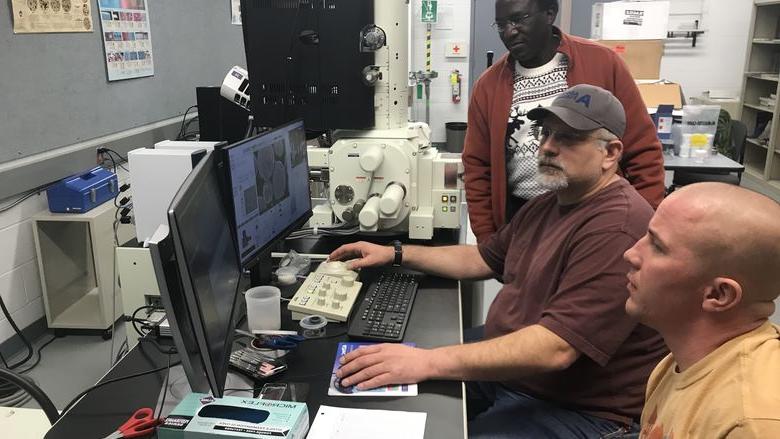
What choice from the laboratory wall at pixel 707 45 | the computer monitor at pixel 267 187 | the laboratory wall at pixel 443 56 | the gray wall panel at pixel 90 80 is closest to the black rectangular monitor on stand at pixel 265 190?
the computer monitor at pixel 267 187

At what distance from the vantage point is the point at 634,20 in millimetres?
5188

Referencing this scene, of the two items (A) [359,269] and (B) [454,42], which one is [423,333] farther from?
(B) [454,42]

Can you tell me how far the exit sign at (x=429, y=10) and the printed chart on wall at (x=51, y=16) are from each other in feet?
12.2

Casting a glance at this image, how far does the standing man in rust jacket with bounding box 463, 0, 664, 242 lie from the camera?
2.01 m

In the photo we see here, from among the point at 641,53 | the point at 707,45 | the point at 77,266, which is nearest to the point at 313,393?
the point at 77,266

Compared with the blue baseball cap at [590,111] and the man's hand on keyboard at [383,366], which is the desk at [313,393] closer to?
the man's hand on keyboard at [383,366]

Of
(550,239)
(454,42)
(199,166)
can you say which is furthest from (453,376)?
(454,42)

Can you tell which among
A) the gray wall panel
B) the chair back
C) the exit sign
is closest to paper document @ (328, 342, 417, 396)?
the gray wall panel

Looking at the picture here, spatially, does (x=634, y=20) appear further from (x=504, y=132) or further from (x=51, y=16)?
(x=51, y=16)

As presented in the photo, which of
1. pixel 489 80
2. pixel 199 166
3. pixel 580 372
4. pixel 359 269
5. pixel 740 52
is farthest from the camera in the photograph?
pixel 740 52

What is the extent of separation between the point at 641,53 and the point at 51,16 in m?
4.44

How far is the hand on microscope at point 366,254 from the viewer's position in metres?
1.88

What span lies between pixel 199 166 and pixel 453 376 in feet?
2.25

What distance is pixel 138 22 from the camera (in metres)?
3.76
